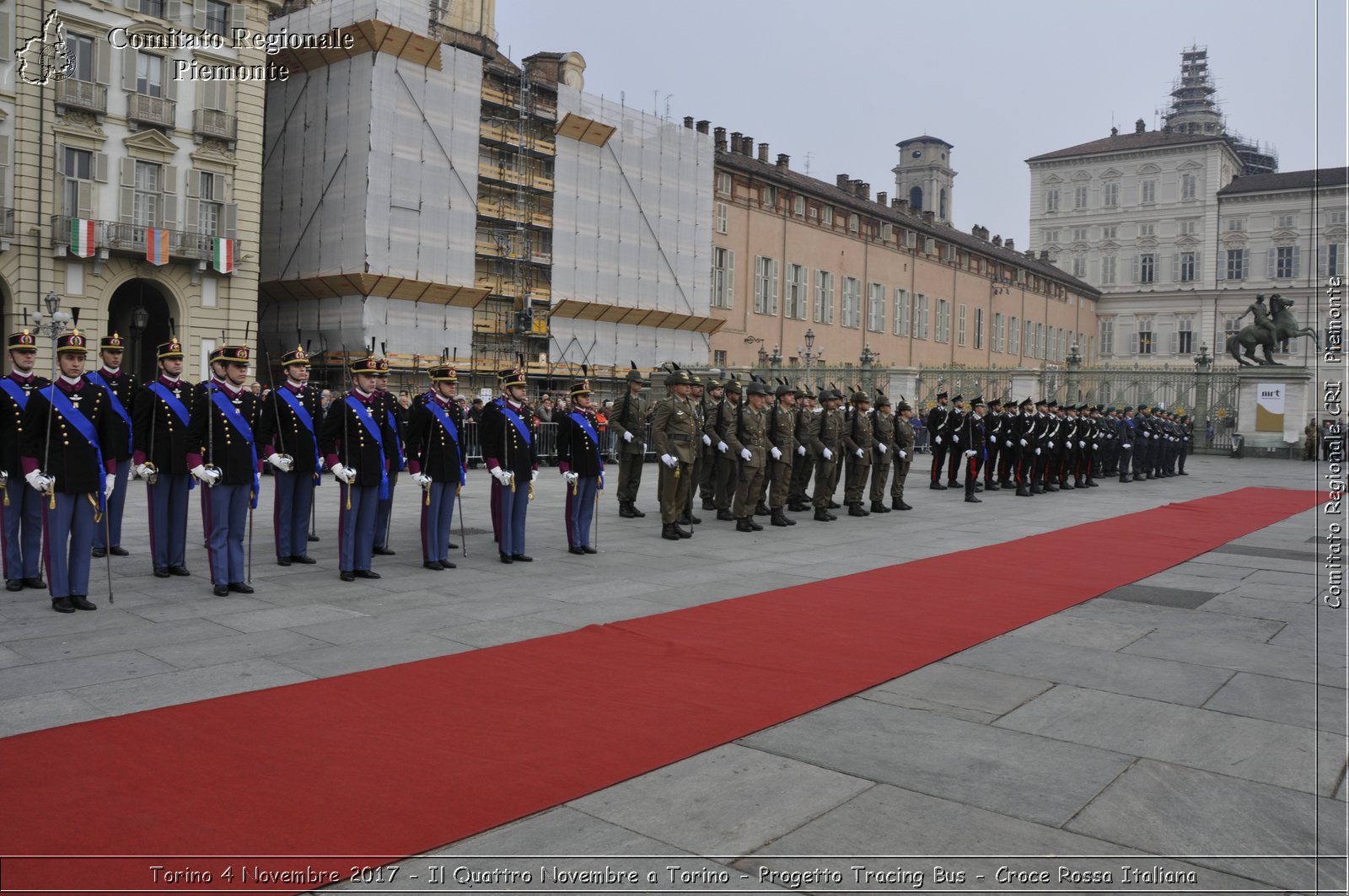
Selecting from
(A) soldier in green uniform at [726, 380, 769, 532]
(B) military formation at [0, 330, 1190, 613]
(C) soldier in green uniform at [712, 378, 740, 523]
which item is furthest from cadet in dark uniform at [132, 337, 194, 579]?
(C) soldier in green uniform at [712, 378, 740, 523]

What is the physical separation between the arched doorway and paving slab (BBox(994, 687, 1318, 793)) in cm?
2835

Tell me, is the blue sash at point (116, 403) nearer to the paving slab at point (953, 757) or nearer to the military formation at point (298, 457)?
the military formation at point (298, 457)

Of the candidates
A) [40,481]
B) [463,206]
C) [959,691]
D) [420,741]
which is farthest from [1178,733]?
[463,206]

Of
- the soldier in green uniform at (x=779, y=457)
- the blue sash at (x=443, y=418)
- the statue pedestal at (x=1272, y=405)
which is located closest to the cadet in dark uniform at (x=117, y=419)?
the blue sash at (x=443, y=418)

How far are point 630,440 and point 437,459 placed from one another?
4.44 m

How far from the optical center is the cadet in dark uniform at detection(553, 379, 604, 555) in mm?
11008

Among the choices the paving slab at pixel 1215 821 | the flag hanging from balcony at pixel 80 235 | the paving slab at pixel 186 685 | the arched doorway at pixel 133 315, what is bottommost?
the paving slab at pixel 1215 821

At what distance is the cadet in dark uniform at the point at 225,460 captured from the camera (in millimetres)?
8266

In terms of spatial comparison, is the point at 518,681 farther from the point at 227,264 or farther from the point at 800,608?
the point at 227,264

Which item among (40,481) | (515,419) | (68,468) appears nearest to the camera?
(40,481)

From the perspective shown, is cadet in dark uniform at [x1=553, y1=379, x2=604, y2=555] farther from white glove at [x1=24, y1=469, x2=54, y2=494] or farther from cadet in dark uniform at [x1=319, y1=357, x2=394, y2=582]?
white glove at [x1=24, y1=469, x2=54, y2=494]

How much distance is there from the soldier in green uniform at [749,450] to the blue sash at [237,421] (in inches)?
243

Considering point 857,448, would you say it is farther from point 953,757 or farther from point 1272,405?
point 1272,405

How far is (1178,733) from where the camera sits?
534 cm
